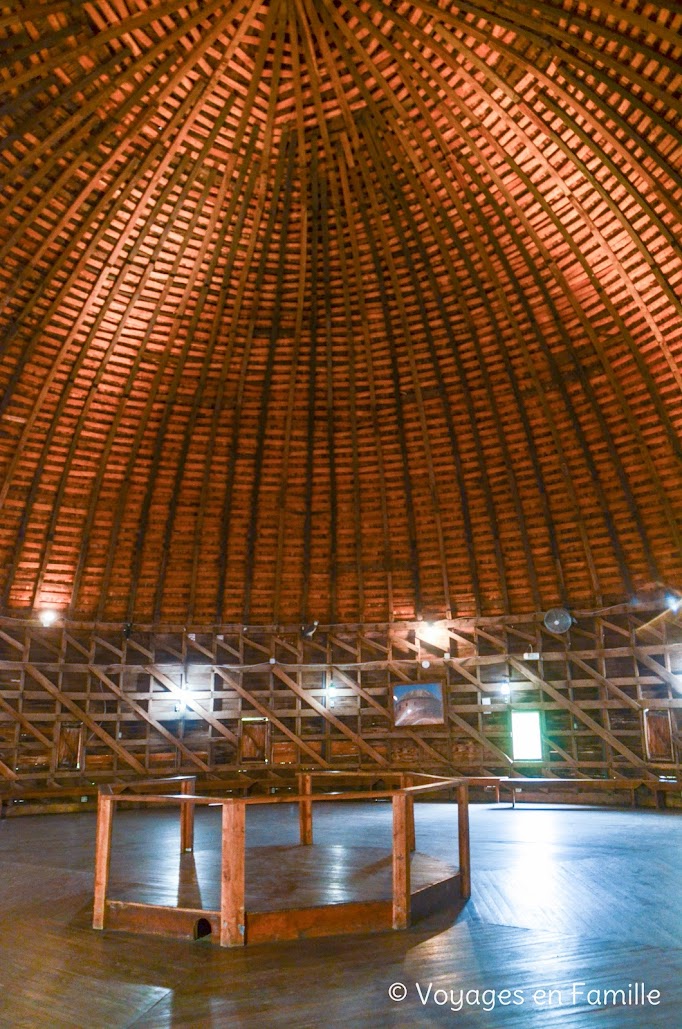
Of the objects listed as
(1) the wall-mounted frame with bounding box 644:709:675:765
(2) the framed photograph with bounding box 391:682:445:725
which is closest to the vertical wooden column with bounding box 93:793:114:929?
(2) the framed photograph with bounding box 391:682:445:725

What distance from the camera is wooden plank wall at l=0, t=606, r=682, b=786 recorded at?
17.4 m

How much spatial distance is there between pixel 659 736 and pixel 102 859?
44.4 ft

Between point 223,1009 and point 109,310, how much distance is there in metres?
13.6

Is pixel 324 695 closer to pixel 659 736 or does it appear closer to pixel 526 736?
pixel 526 736

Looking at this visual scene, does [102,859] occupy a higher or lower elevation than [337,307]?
lower

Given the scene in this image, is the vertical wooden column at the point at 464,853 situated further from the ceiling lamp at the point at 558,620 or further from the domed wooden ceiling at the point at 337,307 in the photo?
the ceiling lamp at the point at 558,620

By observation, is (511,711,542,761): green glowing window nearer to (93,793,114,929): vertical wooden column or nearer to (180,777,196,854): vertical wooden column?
(180,777,196,854): vertical wooden column

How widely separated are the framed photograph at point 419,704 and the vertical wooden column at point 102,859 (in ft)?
42.2

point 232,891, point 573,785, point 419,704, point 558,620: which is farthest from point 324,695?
point 232,891

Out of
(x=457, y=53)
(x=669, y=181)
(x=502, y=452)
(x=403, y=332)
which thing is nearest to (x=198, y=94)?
(x=457, y=53)

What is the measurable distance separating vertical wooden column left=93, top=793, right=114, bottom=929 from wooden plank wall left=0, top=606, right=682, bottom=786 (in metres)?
11.3

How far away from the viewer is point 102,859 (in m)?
6.88

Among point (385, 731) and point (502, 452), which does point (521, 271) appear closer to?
point (502, 452)

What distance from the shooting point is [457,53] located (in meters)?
12.5
